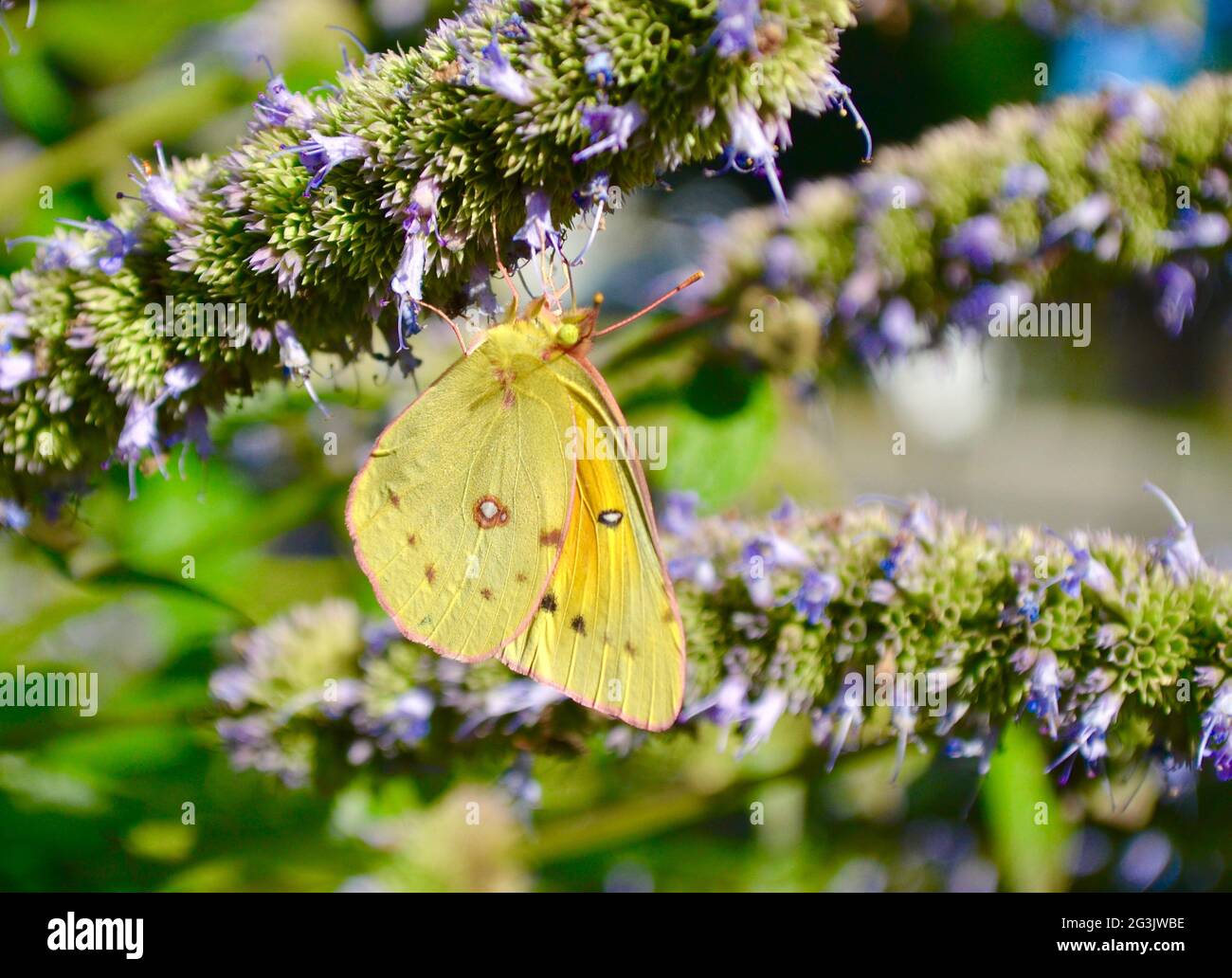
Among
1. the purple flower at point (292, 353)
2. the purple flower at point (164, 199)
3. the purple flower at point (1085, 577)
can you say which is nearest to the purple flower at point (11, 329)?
the purple flower at point (164, 199)

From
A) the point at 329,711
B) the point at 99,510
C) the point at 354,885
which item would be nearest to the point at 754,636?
the point at 329,711

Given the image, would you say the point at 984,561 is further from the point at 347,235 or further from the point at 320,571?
the point at 320,571

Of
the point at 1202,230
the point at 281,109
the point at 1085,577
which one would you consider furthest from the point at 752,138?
the point at 1202,230

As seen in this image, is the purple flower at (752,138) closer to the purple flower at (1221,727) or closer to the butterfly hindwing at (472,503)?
the butterfly hindwing at (472,503)

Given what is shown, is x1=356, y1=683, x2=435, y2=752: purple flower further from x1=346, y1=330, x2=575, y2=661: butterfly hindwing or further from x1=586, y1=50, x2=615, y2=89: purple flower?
x1=586, y1=50, x2=615, y2=89: purple flower

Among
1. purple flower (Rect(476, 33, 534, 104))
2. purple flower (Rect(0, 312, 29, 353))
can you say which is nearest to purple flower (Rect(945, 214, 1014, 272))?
purple flower (Rect(476, 33, 534, 104))

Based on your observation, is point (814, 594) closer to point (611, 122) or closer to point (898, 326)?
point (898, 326)

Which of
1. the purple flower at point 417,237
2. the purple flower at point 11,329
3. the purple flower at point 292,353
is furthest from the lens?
the purple flower at point 11,329
